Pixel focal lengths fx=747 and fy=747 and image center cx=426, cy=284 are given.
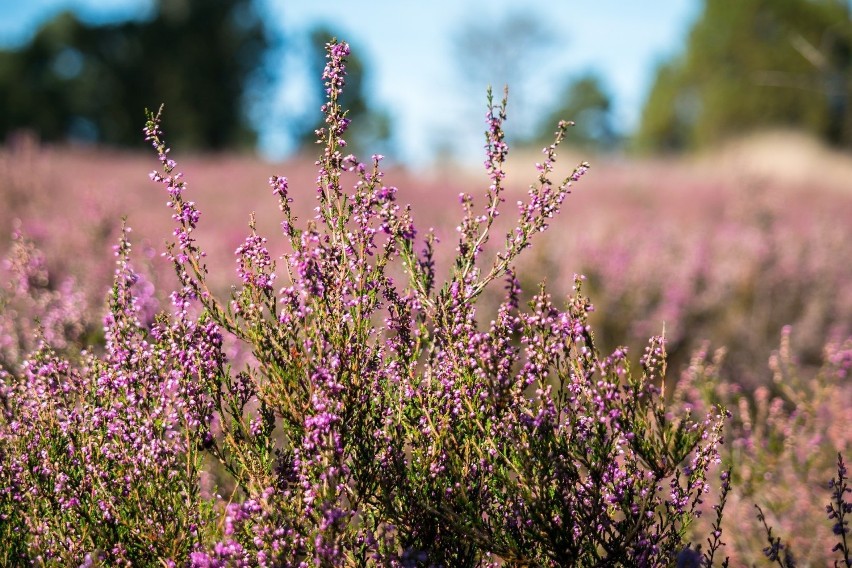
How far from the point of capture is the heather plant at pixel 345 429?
7.75ft

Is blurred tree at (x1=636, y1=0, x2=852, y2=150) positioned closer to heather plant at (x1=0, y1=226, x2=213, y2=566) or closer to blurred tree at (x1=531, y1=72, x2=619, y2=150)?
blurred tree at (x1=531, y1=72, x2=619, y2=150)

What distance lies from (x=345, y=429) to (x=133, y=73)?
4306cm

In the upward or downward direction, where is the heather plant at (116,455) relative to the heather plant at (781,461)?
downward

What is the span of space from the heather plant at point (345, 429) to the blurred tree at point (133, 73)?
39623mm

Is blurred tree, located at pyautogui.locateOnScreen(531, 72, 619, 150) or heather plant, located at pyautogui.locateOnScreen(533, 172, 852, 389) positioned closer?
heather plant, located at pyautogui.locateOnScreen(533, 172, 852, 389)

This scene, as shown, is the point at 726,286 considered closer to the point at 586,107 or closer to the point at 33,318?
the point at 33,318

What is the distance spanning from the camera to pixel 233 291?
2.46 m

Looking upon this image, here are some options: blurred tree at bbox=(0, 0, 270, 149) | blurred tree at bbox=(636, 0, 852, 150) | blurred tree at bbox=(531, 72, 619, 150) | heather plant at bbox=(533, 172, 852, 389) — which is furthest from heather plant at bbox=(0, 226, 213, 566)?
blurred tree at bbox=(531, 72, 619, 150)

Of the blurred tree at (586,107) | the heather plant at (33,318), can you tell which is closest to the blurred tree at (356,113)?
the blurred tree at (586,107)

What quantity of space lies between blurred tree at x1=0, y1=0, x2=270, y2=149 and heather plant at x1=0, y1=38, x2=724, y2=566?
39.6 metres

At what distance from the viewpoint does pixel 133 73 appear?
40.7 metres

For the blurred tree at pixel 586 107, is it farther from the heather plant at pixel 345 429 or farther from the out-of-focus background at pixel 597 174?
the heather plant at pixel 345 429

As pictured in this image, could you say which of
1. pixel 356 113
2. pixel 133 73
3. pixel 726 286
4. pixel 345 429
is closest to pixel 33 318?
pixel 345 429

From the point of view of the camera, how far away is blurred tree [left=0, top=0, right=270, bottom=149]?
40000mm
